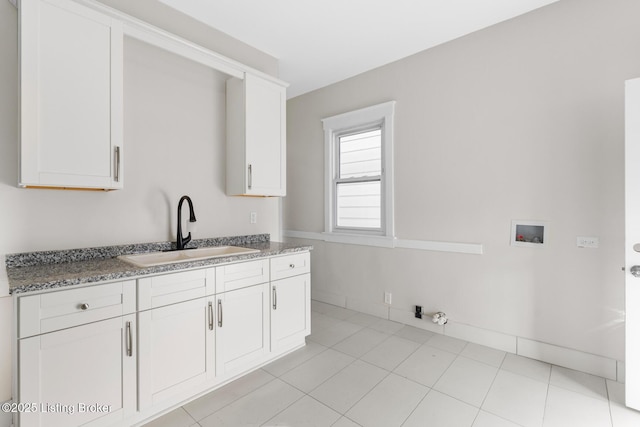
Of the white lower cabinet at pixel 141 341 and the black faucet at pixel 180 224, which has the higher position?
the black faucet at pixel 180 224

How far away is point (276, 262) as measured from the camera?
2.52m

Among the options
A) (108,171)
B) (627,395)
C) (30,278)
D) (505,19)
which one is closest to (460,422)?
(627,395)

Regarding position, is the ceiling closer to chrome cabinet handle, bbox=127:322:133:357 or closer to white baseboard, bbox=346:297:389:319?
chrome cabinet handle, bbox=127:322:133:357

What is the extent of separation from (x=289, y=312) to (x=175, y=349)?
0.97 meters

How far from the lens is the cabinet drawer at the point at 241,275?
2135mm

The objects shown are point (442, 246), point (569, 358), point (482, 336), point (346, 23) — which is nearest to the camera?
point (569, 358)

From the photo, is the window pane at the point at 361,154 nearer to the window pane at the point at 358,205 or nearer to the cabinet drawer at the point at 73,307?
the window pane at the point at 358,205

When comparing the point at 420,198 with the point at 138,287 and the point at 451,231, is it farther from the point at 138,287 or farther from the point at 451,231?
the point at 138,287

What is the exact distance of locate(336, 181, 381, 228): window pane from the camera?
3639 millimetres

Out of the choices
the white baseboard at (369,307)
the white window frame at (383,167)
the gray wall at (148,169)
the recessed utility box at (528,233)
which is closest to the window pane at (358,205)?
the white window frame at (383,167)

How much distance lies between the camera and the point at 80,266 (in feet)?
5.89

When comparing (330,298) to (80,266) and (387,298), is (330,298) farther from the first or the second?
(80,266)

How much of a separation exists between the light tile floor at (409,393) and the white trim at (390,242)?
2.94 feet

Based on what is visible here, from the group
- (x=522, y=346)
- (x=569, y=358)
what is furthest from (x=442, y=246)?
(x=569, y=358)
